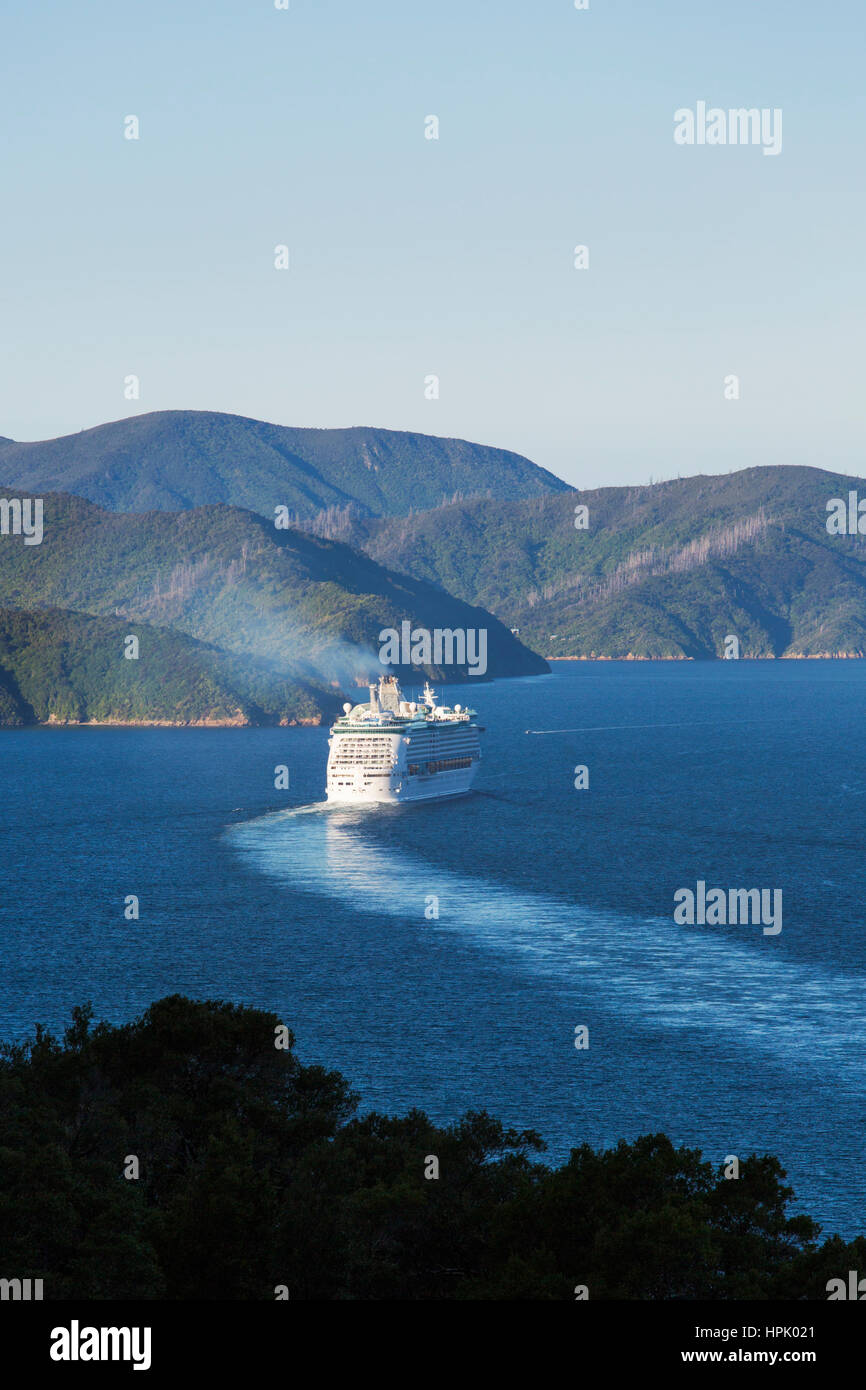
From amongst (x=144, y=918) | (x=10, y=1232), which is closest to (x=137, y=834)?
(x=144, y=918)

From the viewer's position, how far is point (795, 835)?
130750 millimetres

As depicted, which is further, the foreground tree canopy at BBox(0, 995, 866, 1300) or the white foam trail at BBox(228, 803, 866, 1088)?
the white foam trail at BBox(228, 803, 866, 1088)

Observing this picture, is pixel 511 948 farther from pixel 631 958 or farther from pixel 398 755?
pixel 398 755

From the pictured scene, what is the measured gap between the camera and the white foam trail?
230 ft

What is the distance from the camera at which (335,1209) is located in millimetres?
33156

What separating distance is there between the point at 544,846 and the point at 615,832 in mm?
10546

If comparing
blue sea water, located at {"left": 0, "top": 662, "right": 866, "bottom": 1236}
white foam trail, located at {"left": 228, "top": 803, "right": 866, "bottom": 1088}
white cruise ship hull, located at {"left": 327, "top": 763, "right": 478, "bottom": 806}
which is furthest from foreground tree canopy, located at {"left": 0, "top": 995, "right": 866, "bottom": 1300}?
white cruise ship hull, located at {"left": 327, "top": 763, "right": 478, "bottom": 806}

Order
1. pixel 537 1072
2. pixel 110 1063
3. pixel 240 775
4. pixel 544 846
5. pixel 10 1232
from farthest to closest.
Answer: pixel 240 775
pixel 544 846
pixel 537 1072
pixel 110 1063
pixel 10 1232

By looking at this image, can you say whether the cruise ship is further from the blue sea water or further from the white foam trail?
the white foam trail

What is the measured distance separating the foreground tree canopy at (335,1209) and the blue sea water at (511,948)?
14446 mm

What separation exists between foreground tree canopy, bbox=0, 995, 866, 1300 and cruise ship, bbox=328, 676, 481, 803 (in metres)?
111
